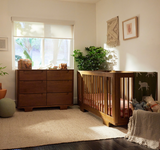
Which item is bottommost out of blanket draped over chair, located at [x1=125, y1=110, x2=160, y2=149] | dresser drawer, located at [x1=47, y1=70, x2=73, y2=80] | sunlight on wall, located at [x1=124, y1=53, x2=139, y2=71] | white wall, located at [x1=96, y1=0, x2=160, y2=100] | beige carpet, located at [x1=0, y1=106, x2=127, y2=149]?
beige carpet, located at [x1=0, y1=106, x2=127, y2=149]

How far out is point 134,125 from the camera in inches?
93.8

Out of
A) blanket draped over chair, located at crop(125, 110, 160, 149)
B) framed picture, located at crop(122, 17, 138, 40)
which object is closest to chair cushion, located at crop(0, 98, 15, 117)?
blanket draped over chair, located at crop(125, 110, 160, 149)

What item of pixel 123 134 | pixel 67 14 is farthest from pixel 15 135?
pixel 67 14

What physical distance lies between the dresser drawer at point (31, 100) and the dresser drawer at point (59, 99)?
0.12 metres

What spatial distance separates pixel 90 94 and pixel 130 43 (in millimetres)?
1123

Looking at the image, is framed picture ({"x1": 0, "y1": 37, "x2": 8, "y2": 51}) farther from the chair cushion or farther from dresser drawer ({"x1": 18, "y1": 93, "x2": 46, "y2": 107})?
the chair cushion

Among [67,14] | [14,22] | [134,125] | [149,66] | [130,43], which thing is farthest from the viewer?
[67,14]

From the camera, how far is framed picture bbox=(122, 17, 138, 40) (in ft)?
10.9

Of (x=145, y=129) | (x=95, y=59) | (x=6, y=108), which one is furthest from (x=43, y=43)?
(x=145, y=129)

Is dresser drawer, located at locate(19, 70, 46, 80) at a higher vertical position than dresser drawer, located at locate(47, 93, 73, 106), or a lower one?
higher

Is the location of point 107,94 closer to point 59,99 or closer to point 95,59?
point 59,99

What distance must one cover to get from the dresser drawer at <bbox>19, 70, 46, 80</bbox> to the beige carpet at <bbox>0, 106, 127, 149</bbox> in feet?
2.23

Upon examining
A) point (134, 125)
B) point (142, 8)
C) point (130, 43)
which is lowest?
point (134, 125)

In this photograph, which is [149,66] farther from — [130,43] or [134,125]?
[134,125]
